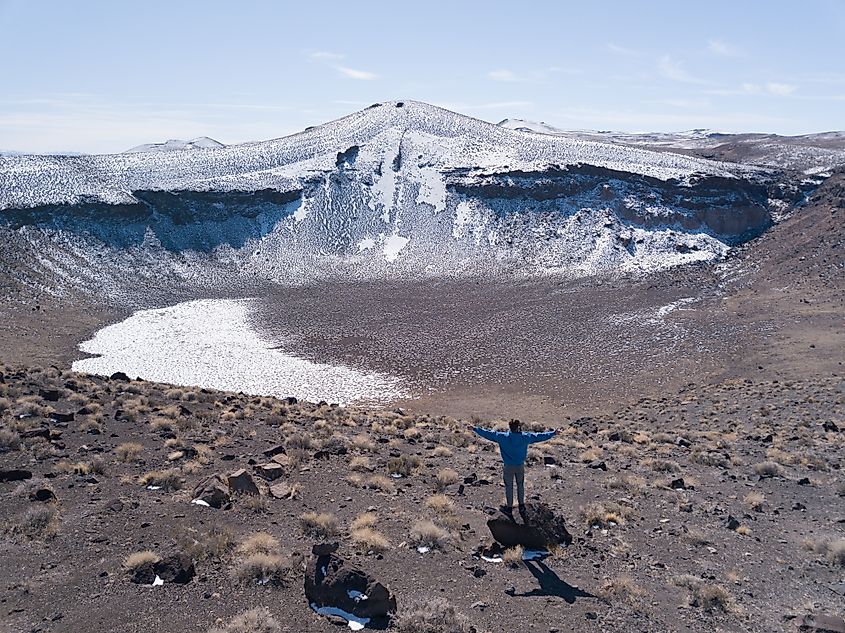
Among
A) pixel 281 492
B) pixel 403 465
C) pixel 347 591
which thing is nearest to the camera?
pixel 347 591

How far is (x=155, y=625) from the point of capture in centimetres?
745

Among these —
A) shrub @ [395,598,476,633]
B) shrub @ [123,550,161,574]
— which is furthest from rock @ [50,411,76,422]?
shrub @ [395,598,476,633]

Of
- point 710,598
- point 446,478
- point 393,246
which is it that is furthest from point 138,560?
point 393,246

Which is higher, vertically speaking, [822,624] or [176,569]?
[176,569]

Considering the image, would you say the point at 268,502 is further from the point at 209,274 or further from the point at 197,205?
the point at 197,205

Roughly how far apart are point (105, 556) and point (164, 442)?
5716 millimetres

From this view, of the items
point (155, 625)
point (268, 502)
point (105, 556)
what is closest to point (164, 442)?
point (268, 502)

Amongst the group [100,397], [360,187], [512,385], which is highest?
[360,187]

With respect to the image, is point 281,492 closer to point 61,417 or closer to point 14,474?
point 14,474

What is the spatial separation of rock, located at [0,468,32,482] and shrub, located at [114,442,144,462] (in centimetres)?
171

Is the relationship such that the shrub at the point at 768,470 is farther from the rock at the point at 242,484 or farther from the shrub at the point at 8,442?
the shrub at the point at 8,442

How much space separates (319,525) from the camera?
10297 millimetres

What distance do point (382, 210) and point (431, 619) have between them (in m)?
58.0

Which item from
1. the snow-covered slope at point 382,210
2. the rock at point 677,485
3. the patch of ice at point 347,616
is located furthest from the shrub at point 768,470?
the snow-covered slope at point 382,210
